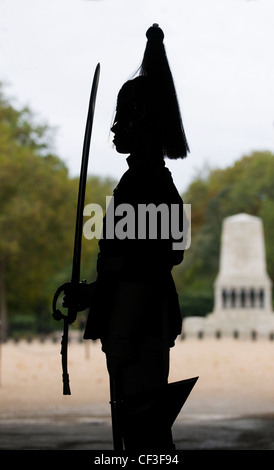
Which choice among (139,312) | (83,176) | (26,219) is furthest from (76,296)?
(26,219)

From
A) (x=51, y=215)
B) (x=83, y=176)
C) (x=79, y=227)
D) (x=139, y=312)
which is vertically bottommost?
(x=139, y=312)

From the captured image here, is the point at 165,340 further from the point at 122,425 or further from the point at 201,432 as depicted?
the point at 201,432

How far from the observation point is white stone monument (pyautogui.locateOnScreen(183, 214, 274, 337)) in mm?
42500

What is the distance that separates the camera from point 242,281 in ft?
→ 141

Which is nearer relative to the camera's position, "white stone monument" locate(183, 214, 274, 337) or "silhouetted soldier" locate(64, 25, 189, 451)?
"silhouetted soldier" locate(64, 25, 189, 451)

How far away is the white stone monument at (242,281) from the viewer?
139 feet

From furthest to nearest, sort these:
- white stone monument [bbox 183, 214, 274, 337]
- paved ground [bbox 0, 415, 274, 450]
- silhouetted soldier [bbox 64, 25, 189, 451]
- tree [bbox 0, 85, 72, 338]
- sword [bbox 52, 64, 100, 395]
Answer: white stone monument [bbox 183, 214, 274, 337] → tree [bbox 0, 85, 72, 338] → paved ground [bbox 0, 415, 274, 450] → sword [bbox 52, 64, 100, 395] → silhouetted soldier [bbox 64, 25, 189, 451]

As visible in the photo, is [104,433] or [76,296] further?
[104,433]

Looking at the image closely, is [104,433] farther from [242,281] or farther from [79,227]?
[242,281]

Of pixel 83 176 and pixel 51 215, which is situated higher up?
pixel 51 215

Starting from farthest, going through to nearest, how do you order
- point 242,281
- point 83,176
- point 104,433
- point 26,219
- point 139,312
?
point 242,281 < point 26,219 < point 104,433 < point 83,176 < point 139,312

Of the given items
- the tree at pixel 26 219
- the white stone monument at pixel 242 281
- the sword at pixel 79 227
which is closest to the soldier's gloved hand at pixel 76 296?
the sword at pixel 79 227

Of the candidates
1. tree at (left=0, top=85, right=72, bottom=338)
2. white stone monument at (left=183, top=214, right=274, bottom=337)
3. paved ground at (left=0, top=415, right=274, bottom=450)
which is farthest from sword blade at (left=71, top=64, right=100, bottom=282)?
white stone monument at (left=183, top=214, right=274, bottom=337)

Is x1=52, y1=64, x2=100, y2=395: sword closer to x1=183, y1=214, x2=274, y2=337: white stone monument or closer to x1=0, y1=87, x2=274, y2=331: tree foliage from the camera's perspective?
x1=0, y1=87, x2=274, y2=331: tree foliage
